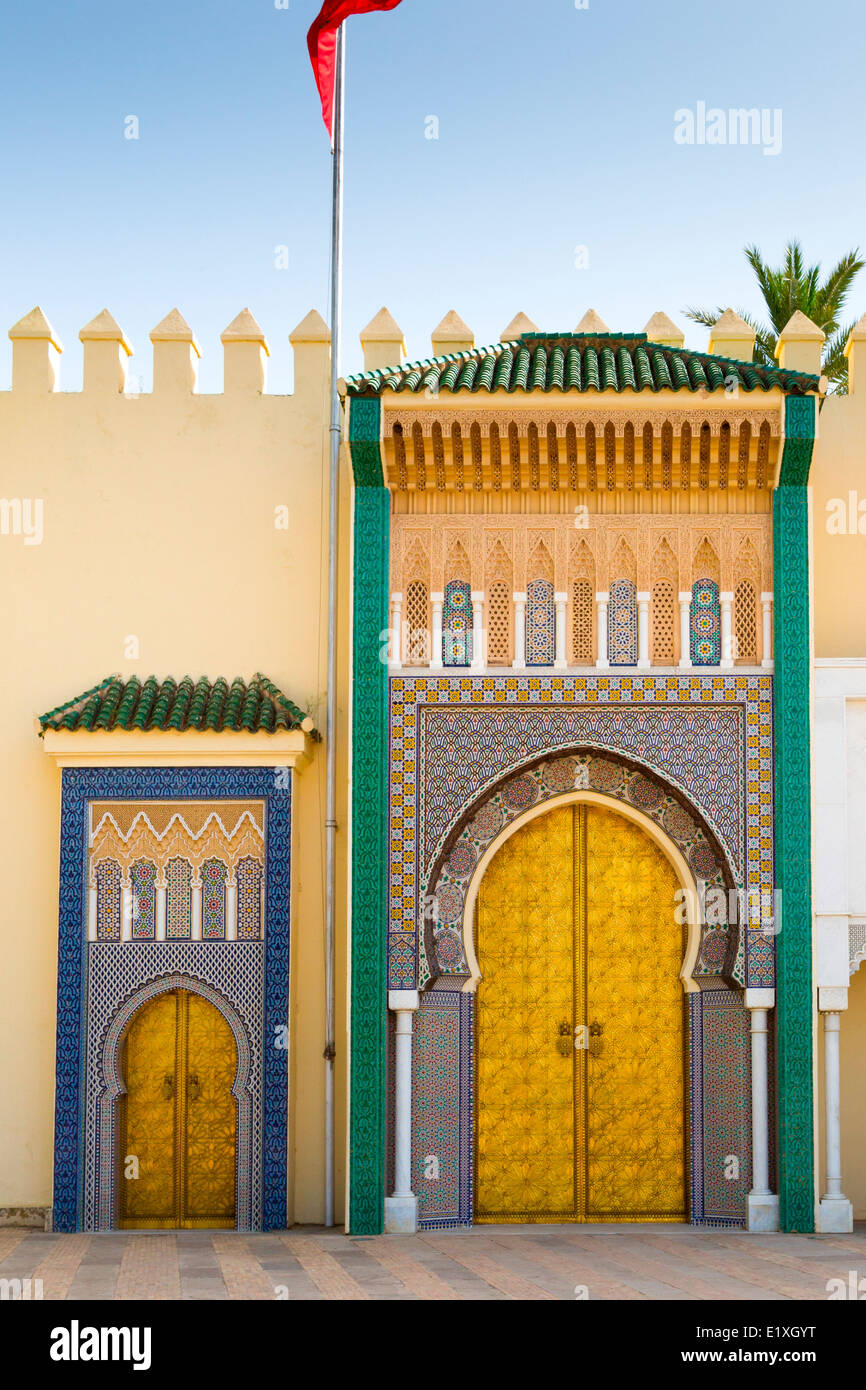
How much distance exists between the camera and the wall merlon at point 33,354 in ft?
29.7

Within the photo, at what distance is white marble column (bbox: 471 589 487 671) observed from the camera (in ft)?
27.5

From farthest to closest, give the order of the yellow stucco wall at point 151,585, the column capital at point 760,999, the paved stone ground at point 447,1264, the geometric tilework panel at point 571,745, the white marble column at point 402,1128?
the yellow stucco wall at point 151,585
the geometric tilework panel at point 571,745
the column capital at point 760,999
the white marble column at point 402,1128
the paved stone ground at point 447,1264

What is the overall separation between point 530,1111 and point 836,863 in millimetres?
2070

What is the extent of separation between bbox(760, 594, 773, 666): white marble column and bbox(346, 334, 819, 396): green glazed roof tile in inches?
43.0

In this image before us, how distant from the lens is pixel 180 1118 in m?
8.35

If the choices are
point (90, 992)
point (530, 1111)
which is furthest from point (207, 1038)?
point (530, 1111)

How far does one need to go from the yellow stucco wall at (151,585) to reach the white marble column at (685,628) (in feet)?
6.09

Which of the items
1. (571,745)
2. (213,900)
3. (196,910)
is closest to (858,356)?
(571,745)

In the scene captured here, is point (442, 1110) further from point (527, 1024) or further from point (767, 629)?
point (767, 629)

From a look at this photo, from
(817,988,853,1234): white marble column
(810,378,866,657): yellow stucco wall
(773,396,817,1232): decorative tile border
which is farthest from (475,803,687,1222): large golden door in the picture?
(810,378,866,657): yellow stucco wall

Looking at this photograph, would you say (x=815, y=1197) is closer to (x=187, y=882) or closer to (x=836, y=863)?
(x=836, y=863)

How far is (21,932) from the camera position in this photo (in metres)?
8.57

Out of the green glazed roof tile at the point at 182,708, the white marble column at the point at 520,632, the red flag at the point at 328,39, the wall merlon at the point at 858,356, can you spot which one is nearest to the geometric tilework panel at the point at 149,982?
the green glazed roof tile at the point at 182,708

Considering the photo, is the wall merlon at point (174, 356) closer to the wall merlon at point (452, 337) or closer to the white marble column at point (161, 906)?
the wall merlon at point (452, 337)
